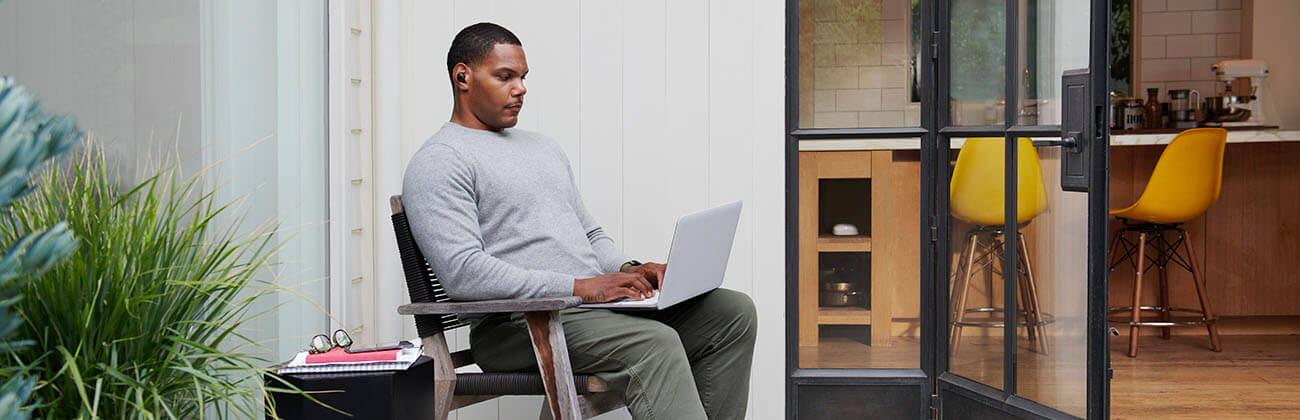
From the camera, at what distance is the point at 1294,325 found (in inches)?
210

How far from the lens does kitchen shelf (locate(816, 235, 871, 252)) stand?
3.36 meters

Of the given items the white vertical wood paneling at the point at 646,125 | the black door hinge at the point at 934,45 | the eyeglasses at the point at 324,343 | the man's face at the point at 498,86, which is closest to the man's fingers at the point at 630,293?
the man's face at the point at 498,86

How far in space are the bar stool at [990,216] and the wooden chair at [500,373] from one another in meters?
1.26

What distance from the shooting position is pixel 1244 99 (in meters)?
5.37

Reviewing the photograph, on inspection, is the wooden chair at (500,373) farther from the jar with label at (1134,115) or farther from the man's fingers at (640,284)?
the jar with label at (1134,115)

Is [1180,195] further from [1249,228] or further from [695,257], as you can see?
[695,257]

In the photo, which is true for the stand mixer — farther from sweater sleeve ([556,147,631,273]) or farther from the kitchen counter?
sweater sleeve ([556,147,631,273])

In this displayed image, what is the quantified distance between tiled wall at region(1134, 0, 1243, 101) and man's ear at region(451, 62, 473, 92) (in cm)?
479

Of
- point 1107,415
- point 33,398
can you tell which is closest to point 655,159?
point 1107,415

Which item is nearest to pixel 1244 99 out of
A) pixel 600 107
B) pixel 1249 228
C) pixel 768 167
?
pixel 1249 228

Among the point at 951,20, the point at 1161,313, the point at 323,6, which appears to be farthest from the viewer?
the point at 1161,313

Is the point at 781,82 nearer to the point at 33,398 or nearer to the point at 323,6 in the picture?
the point at 323,6

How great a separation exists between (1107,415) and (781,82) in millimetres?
1263

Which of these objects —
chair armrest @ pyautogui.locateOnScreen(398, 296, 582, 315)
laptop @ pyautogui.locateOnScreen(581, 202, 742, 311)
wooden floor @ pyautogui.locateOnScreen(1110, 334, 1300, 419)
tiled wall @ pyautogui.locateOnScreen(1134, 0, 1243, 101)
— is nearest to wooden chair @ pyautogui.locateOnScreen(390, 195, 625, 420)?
chair armrest @ pyautogui.locateOnScreen(398, 296, 582, 315)
